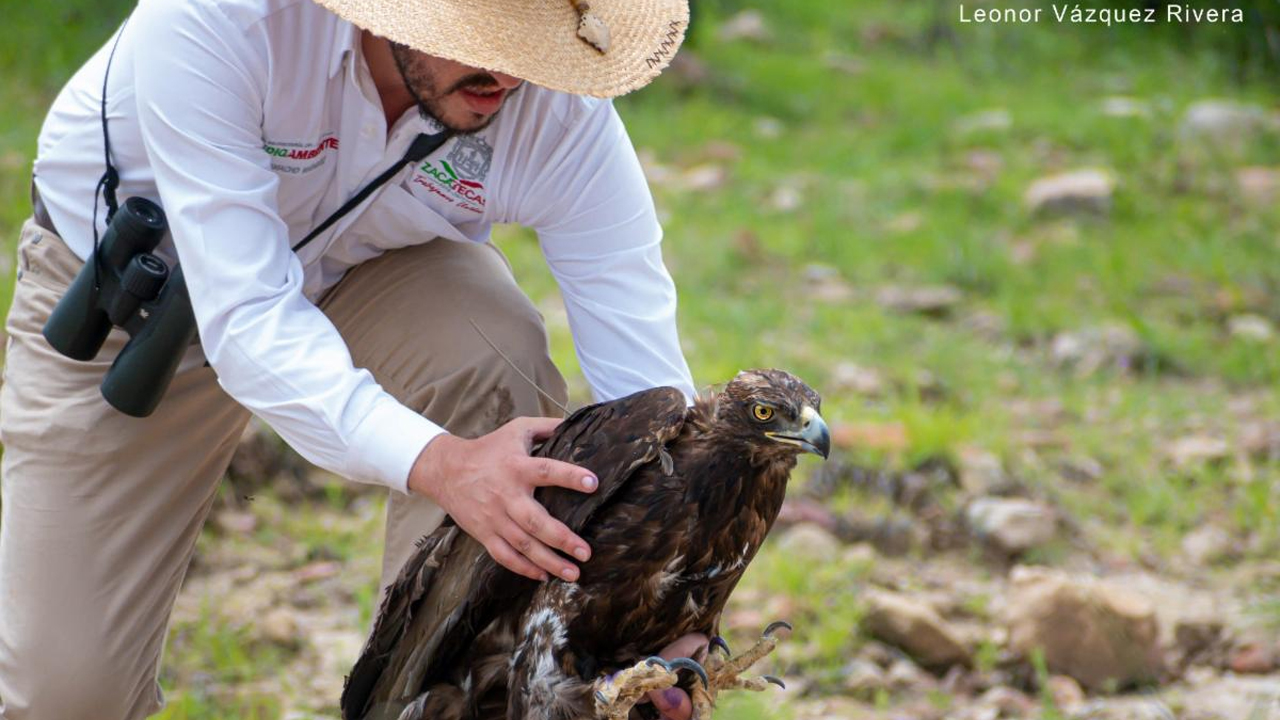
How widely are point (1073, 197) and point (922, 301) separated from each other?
1.69 meters

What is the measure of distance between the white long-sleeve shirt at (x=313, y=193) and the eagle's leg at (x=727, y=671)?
59 cm

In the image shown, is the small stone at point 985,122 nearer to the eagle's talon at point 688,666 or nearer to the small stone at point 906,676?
the small stone at point 906,676

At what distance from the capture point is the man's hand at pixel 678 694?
9.98 feet

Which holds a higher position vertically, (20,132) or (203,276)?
(203,276)

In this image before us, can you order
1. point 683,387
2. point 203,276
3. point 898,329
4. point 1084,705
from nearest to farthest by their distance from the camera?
point 203,276 < point 683,387 < point 1084,705 < point 898,329

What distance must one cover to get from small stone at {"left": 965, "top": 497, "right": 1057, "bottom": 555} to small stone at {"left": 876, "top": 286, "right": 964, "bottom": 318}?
212 centimetres

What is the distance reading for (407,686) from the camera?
10.3 ft

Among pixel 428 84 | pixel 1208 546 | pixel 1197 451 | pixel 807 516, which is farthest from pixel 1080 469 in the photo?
pixel 428 84

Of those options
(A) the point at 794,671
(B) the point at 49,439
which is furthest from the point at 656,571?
(A) the point at 794,671

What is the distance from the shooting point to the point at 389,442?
9.21 feet

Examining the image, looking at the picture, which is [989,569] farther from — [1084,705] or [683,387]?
[683,387]

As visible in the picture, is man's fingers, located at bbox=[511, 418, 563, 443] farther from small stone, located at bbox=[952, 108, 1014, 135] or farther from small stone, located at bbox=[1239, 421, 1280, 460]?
small stone, located at bbox=[952, 108, 1014, 135]

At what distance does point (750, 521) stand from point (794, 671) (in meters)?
1.70

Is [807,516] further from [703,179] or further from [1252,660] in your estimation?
[703,179]
